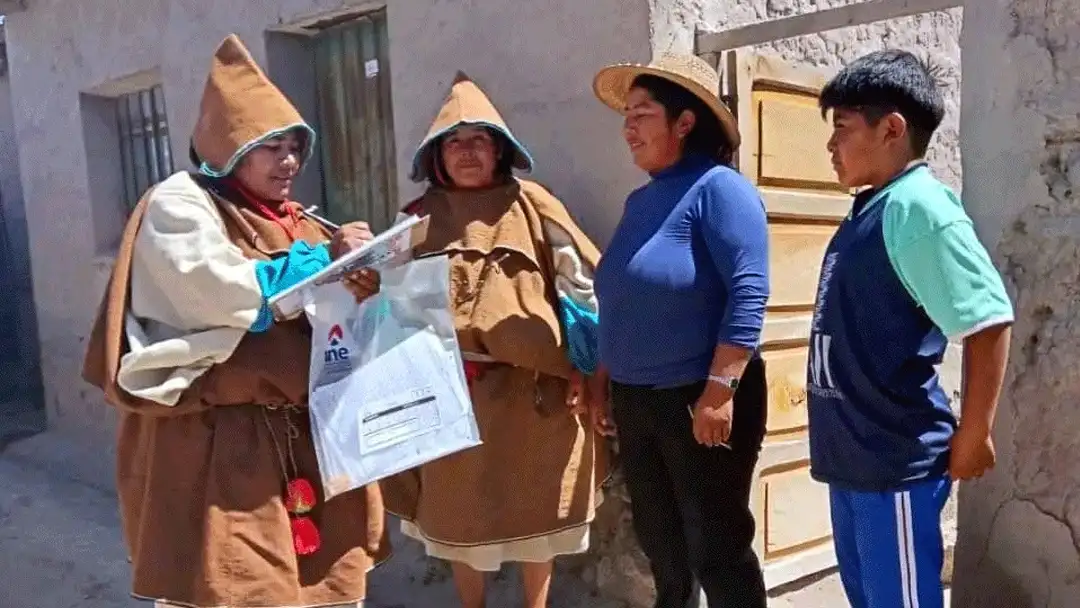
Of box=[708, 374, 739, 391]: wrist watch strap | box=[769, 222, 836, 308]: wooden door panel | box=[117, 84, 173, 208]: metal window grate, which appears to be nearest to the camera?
box=[708, 374, 739, 391]: wrist watch strap

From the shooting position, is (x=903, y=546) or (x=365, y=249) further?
(x=365, y=249)

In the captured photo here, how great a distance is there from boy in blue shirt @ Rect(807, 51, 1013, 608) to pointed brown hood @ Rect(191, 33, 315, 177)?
124 centimetres

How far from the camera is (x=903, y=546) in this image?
1.75 metres

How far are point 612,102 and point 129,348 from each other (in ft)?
4.56

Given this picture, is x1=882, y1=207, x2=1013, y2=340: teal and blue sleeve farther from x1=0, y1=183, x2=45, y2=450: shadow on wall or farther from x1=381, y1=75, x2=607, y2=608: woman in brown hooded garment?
x1=0, y1=183, x2=45, y2=450: shadow on wall

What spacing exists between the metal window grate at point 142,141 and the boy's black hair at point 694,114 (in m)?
3.59

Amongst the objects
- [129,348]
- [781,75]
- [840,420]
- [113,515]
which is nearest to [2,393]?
[113,515]

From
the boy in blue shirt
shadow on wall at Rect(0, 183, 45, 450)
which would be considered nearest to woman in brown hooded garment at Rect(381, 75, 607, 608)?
the boy in blue shirt

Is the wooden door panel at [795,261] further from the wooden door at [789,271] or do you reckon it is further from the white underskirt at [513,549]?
the white underskirt at [513,549]

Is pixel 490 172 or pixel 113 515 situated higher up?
pixel 490 172

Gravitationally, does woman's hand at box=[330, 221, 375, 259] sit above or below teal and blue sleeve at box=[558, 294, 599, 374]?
above

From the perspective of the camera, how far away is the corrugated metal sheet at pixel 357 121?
3.92m

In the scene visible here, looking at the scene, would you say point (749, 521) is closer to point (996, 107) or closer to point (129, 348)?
point (996, 107)

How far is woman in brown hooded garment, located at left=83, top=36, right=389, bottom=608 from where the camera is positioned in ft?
6.75
